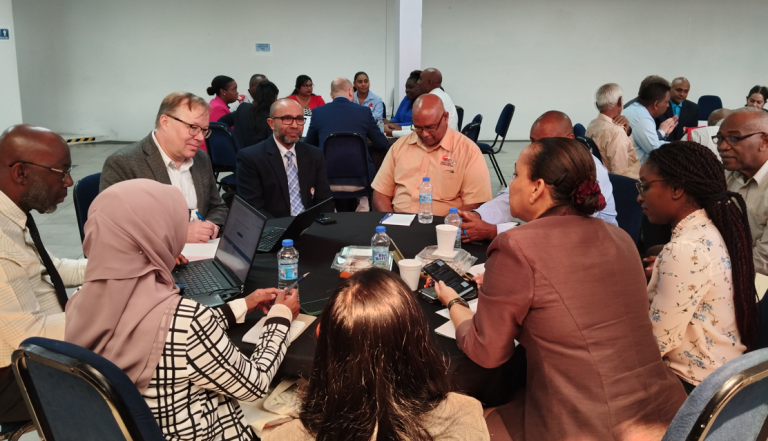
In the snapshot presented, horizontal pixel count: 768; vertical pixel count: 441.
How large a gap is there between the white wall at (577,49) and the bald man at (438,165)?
7576 millimetres

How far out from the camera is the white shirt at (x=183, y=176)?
113 inches

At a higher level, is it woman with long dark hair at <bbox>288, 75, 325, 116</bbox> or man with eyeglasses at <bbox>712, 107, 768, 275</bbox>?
woman with long dark hair at <bbox>288, 75, 325, 116</bbox>

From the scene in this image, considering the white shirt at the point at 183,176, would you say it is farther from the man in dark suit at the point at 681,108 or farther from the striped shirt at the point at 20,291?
the man in dark suit at the point at 681,108

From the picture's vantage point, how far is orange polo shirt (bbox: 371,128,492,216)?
3.41 m

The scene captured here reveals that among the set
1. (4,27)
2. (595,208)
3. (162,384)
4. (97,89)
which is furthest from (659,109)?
(97,89)

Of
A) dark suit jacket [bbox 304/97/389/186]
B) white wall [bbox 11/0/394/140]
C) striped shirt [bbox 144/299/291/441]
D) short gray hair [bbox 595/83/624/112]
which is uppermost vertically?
white wall [bbox 11/0/394/140]

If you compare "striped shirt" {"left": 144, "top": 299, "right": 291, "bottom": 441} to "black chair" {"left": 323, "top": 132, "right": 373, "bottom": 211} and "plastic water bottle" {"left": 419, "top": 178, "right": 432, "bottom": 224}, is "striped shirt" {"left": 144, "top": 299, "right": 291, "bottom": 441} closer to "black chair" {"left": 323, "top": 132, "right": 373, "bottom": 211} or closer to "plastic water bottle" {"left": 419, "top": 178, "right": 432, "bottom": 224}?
"plastic water bottle" {"left": 419, "top": 178, "right": 432, "bottom": 224}

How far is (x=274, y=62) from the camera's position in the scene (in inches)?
401

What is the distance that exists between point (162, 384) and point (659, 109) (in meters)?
5.38

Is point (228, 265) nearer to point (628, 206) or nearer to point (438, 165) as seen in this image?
point (438, 165)

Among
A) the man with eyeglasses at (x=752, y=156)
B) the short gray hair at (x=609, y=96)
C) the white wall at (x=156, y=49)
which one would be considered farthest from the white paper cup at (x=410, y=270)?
the white wall at (x=156, y=49)

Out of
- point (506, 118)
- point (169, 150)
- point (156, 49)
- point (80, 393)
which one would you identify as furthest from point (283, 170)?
point (156, 49)

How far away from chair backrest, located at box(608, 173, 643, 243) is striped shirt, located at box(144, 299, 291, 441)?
2.48 metres

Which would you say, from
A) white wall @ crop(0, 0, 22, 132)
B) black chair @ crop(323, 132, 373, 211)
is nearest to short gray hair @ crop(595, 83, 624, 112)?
black chair @ crop(323, 132, 373, 211)
